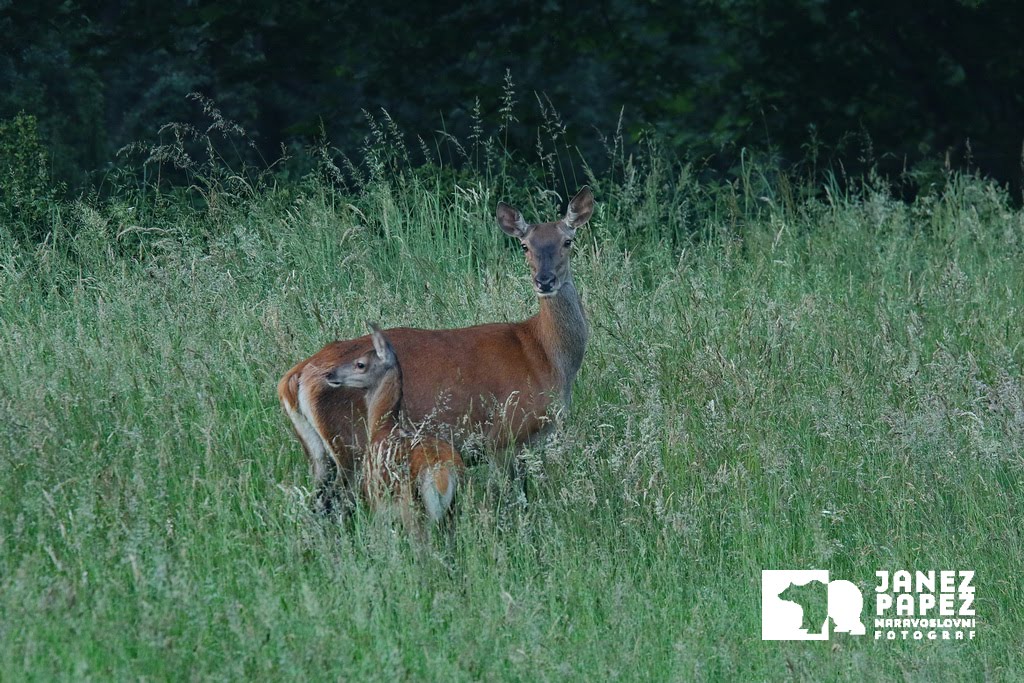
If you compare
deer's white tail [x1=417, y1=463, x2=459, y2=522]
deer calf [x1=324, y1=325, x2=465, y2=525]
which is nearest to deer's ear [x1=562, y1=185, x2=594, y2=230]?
deer calf [x1=324, y1=325, x2=465, y2=525]

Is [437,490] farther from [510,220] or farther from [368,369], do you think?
[510,220]

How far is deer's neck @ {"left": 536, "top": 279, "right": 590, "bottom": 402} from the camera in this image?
5703mm

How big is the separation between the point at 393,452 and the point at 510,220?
185cm

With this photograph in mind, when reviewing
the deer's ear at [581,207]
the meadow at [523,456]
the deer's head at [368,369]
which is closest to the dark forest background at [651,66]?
the meadow at [523,456]

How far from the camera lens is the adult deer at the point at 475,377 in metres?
5.01

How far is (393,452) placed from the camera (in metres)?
4.78

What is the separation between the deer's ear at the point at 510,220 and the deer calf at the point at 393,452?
4.77 feet

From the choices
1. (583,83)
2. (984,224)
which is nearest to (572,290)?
(984,224)

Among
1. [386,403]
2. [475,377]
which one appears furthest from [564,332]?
[386,403]

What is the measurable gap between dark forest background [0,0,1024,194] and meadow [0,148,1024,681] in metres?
2.60

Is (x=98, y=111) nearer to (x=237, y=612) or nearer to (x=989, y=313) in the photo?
(x=989, y=313)

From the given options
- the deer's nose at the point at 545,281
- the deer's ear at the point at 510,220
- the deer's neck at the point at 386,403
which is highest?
the deer's ear at the point at 510,220

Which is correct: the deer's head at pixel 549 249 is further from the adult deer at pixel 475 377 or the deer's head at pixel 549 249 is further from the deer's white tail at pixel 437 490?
the deer's white tail at pixel 437 490

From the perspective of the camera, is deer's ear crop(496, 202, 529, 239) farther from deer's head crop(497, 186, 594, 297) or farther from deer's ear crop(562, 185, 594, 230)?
deer's ear crop(562, 185, 594, 230)
